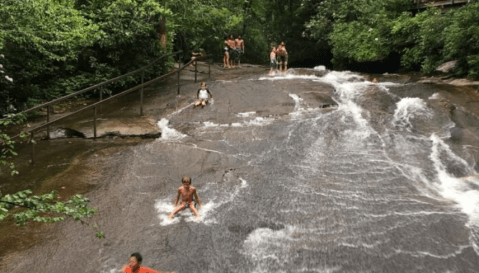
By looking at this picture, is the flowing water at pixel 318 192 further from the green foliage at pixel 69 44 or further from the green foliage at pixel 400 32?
the green foliage at pixel 69 44

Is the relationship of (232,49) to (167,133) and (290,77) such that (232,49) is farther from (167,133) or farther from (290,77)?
(167,133)

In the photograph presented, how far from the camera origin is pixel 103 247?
689cm

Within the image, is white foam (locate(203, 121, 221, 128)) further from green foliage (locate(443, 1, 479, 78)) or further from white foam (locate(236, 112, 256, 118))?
green foliage (locate(443, 1, 479, 78))

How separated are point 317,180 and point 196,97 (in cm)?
761

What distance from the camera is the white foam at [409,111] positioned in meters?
A: 12.4

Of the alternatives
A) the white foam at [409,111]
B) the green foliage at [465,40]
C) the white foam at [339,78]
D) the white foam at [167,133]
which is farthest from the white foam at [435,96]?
the white foam at [167,133]

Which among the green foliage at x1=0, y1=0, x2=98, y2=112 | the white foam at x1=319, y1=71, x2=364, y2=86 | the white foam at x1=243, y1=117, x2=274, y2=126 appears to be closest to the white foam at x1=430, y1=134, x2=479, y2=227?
the white foam at x1=243, y1=117, x2=274, y2=126

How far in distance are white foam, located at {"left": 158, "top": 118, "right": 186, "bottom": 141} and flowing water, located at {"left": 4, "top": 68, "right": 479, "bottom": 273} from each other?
0.20 ft

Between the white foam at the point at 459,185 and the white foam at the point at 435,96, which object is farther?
the white foam at the point at 435,96

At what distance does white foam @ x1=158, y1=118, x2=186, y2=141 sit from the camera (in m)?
12.0

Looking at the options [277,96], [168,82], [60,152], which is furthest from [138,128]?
[168,82]

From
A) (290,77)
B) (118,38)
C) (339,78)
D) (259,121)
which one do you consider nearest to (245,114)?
(259,121)

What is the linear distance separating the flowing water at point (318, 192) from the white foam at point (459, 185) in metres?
0.02

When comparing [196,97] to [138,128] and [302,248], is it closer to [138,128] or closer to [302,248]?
[138,128]
